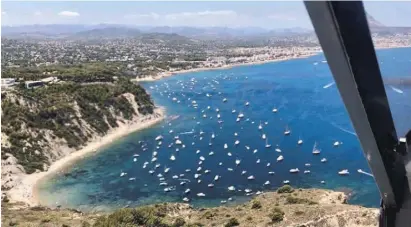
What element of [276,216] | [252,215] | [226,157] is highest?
[276,216]

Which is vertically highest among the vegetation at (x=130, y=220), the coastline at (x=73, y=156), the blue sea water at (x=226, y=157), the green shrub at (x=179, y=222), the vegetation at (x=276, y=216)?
the vegetation at (x=130, y=220)

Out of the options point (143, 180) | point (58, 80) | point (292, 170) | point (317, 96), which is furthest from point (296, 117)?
point (58, 80)

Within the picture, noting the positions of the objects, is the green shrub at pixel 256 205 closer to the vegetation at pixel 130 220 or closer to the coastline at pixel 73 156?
the vegetation at pixel 130 220

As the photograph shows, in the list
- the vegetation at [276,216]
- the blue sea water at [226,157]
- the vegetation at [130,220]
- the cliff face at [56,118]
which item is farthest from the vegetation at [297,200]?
the cliff face at [56,118]

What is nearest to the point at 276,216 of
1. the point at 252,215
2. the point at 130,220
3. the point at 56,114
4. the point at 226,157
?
the point at 252,215

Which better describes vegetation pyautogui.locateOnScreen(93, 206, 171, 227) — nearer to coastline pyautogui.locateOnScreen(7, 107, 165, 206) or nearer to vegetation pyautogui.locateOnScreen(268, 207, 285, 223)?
vegetation pyautogui.locateOnScreen(268, 207, 285, 223)

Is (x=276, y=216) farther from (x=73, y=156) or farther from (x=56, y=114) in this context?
(x=56, y=114)

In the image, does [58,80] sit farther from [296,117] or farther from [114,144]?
[296,117]
